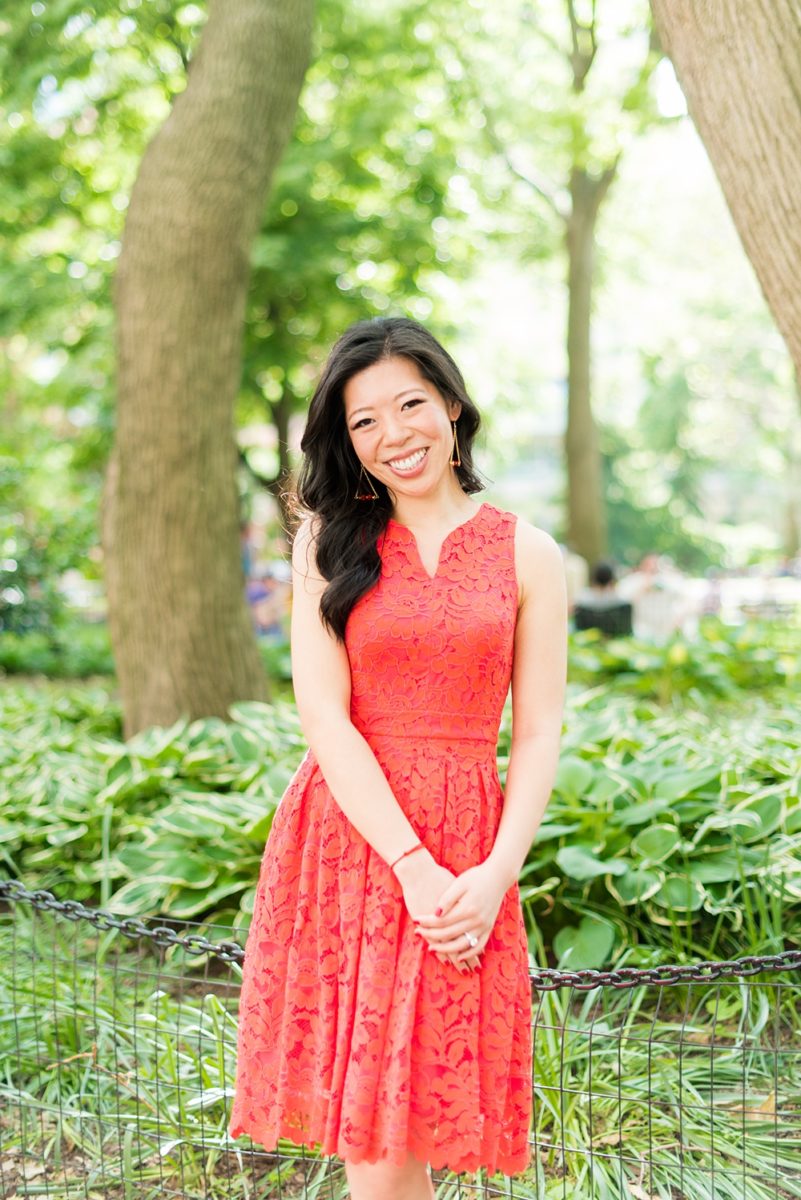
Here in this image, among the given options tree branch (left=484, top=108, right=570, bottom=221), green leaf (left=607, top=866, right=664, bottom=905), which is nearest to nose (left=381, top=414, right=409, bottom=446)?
green leaf (left=607, top=866, right=664, bottom=905)

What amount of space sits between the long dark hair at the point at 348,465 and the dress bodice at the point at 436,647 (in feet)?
0.16

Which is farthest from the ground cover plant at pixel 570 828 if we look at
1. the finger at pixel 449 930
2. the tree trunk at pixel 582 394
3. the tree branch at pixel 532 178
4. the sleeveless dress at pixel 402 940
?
the tree branch at pixel 532 178

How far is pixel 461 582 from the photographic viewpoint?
2.08 m

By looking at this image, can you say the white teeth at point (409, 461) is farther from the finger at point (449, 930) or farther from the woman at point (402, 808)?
the finger at point (449, 930)

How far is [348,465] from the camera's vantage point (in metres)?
2.24

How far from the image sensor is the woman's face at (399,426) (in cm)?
210

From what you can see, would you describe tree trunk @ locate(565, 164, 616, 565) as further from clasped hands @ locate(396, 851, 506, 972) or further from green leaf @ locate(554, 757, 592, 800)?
A: clasped hands @ locate(396, 851, 506, 972)

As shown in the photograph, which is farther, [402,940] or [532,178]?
[532,178]

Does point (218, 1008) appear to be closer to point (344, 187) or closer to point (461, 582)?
point (461, 582)

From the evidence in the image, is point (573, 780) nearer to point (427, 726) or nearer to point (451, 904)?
point (427, 726)

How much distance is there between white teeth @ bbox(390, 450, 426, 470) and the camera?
6.91 ft

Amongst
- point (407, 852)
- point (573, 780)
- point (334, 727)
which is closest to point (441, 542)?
point (334, 727)

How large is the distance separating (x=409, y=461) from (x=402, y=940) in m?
0.86

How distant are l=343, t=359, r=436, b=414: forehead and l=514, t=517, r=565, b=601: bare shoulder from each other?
0.33 meters
